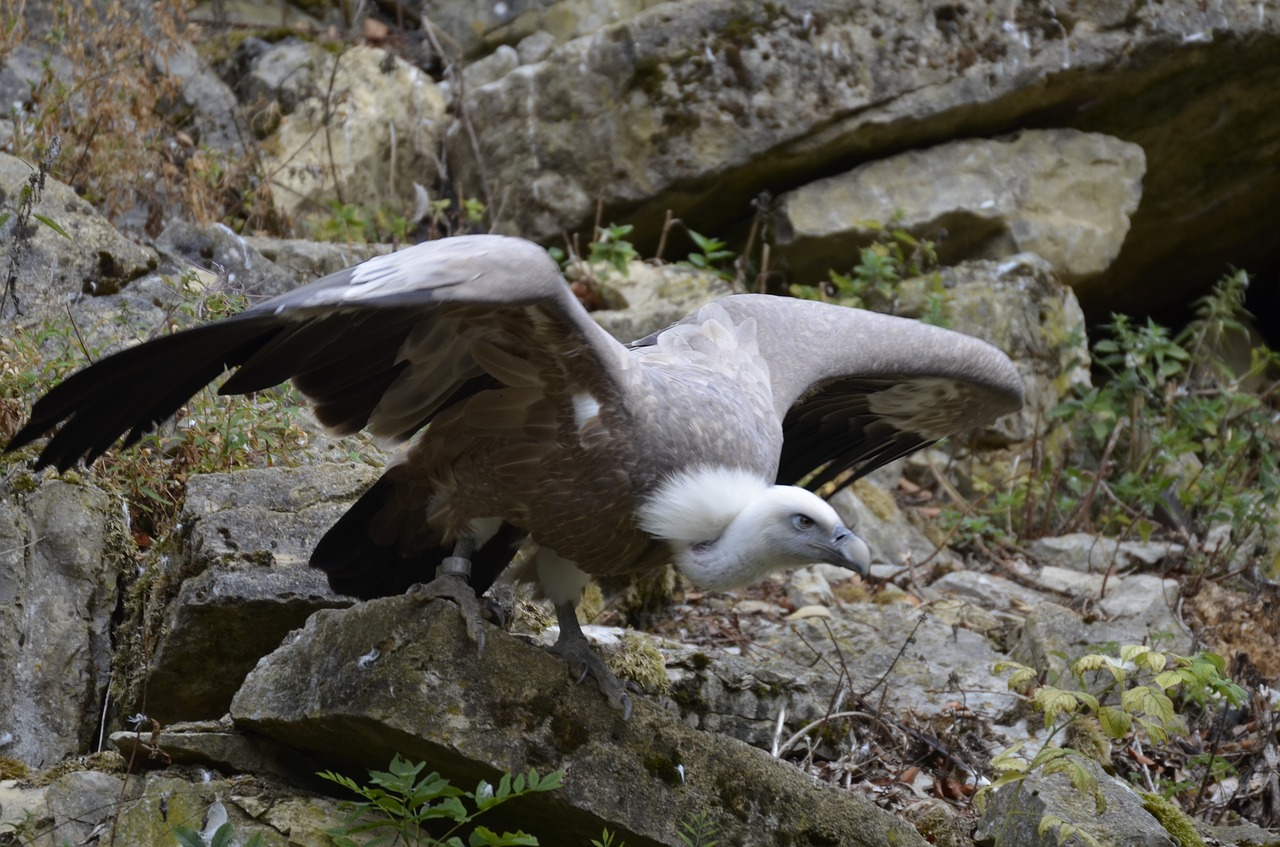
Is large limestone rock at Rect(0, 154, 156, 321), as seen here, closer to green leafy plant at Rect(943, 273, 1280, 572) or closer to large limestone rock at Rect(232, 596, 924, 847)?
large limestone rock at Rect(232, 596, 924, 847)

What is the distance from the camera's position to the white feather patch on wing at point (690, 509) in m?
3.21

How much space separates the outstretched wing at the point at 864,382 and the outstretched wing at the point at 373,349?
40.2 inches

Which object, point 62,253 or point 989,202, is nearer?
point 62,253

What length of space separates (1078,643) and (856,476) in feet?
3.10

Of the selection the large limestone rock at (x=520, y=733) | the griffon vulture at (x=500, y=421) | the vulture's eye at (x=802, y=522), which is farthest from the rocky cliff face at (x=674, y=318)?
the vulture's eye at (x=802, y=522)

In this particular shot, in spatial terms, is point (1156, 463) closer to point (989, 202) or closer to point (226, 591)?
point (989, 202)

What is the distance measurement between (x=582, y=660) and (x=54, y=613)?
4.61ft

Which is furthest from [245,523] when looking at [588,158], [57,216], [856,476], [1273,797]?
[588,158]

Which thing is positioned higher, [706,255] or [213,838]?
[213,838]

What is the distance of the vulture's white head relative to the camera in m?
3.19

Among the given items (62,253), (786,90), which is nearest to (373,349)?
(62,253)

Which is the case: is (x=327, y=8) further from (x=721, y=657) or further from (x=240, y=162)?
(x=721, y=657)

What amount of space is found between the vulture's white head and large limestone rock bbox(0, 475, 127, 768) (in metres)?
1.57

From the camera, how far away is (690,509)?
3211mm
